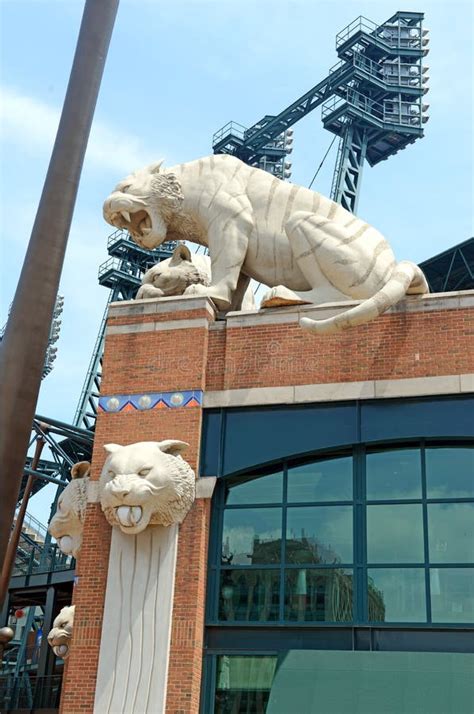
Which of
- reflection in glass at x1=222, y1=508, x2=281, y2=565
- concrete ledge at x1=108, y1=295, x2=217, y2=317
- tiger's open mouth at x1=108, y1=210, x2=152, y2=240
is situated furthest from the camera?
tiger's open mouth at x1=108, y1=210, x2=152, y2=240

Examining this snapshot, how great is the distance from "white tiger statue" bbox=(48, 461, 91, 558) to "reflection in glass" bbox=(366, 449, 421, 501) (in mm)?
4639

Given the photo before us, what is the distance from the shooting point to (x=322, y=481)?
49.2 ft

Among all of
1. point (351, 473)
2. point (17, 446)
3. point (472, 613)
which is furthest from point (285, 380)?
point (17, 446)

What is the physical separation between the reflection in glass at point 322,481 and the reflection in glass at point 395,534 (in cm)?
56

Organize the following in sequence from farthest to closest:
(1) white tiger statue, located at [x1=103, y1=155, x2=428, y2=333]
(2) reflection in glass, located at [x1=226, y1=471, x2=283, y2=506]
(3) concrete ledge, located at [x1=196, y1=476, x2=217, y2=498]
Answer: (1) white tiger statue, located at [x1=103, y1=155, x2=428, y2=333]
(2) reflection in glass, located at [x1=226, y1=471, x2=283, y2=506]
(3) concrete ledge, located at [x1=196, y1=476, x2=217, y2=498]

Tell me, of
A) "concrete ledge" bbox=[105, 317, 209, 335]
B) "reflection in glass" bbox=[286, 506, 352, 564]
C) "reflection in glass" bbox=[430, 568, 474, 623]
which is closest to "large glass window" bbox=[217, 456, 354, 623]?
"reflection in glass" bbox=[286, 506, 352, 564]

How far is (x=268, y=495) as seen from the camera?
49.9 feet

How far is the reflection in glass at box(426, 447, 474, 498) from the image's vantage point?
1432cm

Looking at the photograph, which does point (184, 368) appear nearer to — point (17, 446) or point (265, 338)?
point (265, 338)

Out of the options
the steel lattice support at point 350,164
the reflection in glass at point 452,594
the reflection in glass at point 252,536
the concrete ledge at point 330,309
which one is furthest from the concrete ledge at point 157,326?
the steel lattice support at point 350,164

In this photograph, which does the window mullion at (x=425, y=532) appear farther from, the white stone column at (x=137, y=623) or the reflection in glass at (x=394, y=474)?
the white stone column at (x=137, y=623)

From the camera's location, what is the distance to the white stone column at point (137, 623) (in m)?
14.1

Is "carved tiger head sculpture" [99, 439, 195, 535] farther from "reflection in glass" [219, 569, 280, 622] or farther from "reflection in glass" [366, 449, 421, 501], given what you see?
"reflection in glass" [366, 449, 421, 501]

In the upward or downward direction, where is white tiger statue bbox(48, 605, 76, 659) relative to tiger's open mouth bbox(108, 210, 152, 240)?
downward
